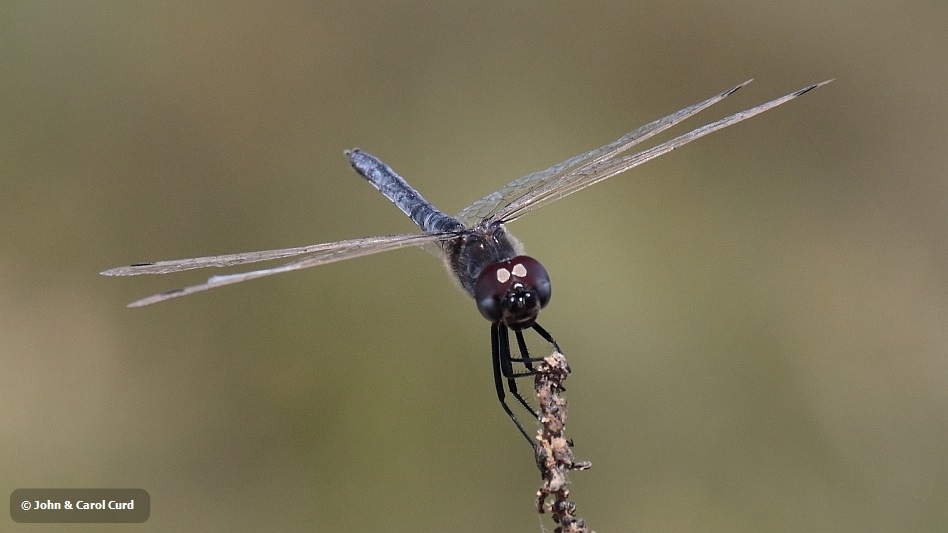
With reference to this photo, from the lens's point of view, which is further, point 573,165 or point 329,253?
point 573,165

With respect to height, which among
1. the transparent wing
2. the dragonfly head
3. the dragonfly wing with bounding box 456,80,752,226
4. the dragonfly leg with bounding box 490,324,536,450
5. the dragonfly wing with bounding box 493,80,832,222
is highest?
the dragonfly wing with bounding box 456,80,752,226

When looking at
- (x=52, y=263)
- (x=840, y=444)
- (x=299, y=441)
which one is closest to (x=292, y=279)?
(x=299, y=441)

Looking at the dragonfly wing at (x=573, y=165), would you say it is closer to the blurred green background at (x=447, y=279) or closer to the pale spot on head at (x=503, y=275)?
the pale spot on head at (x=503, y=275)

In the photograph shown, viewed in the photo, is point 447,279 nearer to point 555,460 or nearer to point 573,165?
point 573,165

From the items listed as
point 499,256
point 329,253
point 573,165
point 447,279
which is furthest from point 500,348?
point 447,279

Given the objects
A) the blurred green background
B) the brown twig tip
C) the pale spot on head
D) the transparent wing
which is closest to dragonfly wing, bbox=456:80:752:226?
the transparent wing

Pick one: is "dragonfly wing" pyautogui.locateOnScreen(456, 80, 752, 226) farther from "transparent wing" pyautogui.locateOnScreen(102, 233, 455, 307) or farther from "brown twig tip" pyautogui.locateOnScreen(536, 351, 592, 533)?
"brown twig tip" pyautogui.locateOnScreen(536, 351, 592, 533)

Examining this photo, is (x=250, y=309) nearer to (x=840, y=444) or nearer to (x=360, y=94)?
(x=360, y=94)
